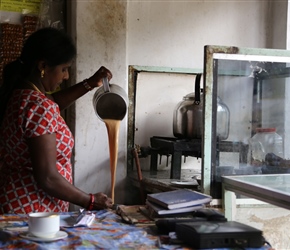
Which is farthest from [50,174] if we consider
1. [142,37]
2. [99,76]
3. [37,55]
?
[142,37]

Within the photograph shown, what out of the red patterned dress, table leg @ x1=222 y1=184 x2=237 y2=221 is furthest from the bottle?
the red patterned dress

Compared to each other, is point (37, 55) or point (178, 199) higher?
point (37, 55)

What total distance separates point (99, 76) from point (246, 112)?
779 mm

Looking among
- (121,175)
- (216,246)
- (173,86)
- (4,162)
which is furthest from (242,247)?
(173,86)

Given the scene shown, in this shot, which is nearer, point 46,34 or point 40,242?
point 40,242

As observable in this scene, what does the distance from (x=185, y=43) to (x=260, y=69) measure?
84cm

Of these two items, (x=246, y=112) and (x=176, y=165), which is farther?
(x=176, y=165)

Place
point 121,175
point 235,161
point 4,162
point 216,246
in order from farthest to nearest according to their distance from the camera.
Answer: point 121,175 → point 235,161 → point 4,162 → point 216,246

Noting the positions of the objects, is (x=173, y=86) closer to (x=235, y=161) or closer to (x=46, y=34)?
(x=235, y=161)

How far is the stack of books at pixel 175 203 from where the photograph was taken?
1.56 meters

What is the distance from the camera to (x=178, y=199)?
160 cm

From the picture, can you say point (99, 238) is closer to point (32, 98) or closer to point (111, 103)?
point (32, 98)

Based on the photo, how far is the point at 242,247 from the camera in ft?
4.17

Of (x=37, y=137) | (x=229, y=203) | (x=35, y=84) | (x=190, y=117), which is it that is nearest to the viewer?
(x=37, y=137)
